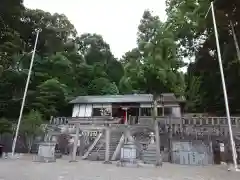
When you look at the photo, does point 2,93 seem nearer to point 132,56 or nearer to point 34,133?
point 34,133

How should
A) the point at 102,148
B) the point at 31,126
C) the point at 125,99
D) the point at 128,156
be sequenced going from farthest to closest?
1. the point at 125,99
2. the point at 31,126
3. the point at 102,148
4. the point at 128,156

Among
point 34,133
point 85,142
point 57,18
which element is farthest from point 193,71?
point 57,18

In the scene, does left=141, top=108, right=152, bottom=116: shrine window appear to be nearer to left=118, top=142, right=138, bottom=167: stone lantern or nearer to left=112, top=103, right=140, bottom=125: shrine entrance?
left=112, top=103, right=140, bottom=125: shrine entrance

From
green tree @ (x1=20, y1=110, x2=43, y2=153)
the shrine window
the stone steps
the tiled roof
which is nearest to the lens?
the stone steps

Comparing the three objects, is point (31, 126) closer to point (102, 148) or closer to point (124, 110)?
point (102, 148)

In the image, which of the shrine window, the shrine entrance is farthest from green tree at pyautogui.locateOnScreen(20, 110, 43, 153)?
the shrine window

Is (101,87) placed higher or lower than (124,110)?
higher

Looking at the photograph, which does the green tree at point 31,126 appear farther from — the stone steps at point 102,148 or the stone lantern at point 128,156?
the stone lantern at point 128,156

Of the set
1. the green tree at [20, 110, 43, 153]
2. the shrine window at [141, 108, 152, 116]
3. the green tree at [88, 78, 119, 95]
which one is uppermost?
the green tree at [88, 78, 119, 95]

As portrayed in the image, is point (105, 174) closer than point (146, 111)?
Yes

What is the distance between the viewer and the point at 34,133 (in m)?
21.8

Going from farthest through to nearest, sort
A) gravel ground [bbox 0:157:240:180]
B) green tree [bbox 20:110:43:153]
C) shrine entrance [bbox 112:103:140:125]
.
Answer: shrine entrance [bbox 112:103:140:125] < green tree [bbox 20:110:43:153] < gravel ground [bbox 0:157:240:180]

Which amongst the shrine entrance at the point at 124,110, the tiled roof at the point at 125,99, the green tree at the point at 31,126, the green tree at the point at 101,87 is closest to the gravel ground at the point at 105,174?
the green tree at the point at 31,126

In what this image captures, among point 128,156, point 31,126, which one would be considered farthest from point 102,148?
point 31,126
